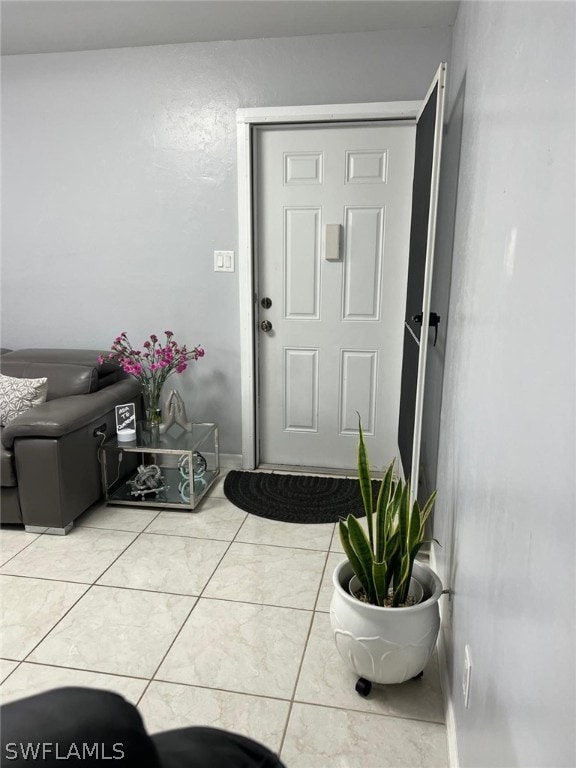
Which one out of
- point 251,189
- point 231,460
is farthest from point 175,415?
point 251,189

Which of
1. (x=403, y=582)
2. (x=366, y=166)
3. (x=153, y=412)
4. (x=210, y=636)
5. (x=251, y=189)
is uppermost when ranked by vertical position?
(x=366, y=166)

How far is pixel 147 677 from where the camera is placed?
1.81 m

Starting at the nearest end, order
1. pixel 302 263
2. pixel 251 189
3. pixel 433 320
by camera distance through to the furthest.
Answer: pixel 433 320, pixel 251 189, pixel 302 263

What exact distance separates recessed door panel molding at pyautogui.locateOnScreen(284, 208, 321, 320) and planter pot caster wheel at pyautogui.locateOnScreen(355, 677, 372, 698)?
2054mm

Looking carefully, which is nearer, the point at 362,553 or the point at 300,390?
the point at 362,553

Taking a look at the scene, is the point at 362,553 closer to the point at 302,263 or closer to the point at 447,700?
the point at 447,700

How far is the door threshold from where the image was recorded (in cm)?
345

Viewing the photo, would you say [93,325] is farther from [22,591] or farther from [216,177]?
[22,591]

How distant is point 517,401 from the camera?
1028 millimetres

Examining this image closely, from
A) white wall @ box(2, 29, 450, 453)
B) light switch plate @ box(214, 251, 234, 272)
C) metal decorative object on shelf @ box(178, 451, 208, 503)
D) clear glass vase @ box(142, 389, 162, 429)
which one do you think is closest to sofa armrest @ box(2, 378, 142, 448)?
clear glass vase @ box(142, 389, 162, 429)

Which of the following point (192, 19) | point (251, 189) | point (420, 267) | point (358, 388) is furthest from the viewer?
point (358, 388)

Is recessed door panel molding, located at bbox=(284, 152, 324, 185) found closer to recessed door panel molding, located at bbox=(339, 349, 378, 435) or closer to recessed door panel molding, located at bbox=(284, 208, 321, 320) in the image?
recessed door panel molding, located at bbox=(284, 208, 321, 320)

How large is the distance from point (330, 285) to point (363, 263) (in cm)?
Answer: 23

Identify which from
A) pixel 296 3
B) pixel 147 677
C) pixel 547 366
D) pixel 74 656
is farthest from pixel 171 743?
pixel 296 3
